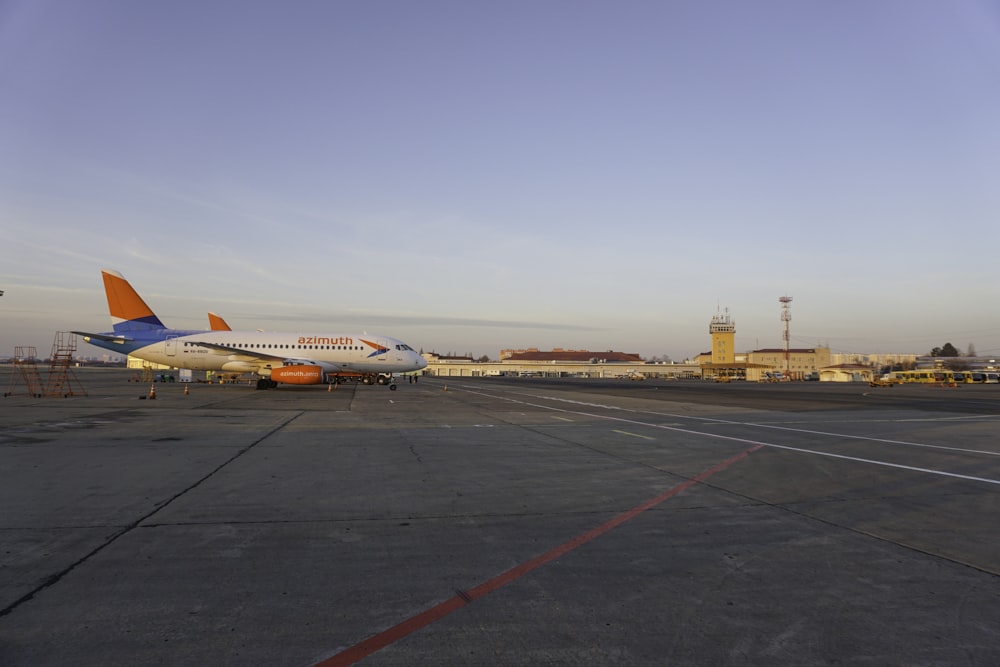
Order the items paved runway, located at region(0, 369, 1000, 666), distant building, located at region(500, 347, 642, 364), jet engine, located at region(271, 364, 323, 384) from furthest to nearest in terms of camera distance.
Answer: distant building, located at region(500, 347, 642, 364)
jet engine, located at region(271, 364, 323, 384)
paved runway, located at region(0, 369, 1000, 666)

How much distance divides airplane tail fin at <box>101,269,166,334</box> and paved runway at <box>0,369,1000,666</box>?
98.6ft

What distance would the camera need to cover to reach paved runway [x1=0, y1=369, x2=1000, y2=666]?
3.53 meters

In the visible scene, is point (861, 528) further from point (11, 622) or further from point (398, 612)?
point (11, 622)

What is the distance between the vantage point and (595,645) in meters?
3.53

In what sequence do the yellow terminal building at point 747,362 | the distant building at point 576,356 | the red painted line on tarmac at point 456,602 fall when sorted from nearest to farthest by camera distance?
the red painted line on tarmac at point 456,602, the yellow terminal building at point 747,362, the distant building at point 576,356

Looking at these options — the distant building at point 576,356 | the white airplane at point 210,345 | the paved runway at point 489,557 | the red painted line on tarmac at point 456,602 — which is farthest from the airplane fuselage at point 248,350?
the distant building at point 576,356

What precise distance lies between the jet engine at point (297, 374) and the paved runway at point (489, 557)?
77.4 feet

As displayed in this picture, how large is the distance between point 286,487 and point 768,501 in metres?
6.66

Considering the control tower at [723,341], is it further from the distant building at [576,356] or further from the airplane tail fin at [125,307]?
→ the airplane tail fin at [125,307]

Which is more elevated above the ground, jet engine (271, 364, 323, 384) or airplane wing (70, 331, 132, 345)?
airplane wing (70, 331, 132, 345)

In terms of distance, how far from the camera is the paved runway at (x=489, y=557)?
11.6 feet

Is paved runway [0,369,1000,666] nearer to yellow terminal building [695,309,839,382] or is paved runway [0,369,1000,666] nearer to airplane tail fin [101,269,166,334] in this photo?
airplane tail fin [101,269,166,334]

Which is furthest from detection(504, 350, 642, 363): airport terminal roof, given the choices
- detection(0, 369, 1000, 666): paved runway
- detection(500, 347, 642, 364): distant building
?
detection(0, 369, 1000, 666): paved runway

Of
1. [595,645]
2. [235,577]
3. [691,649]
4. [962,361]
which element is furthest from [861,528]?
[962,361]
